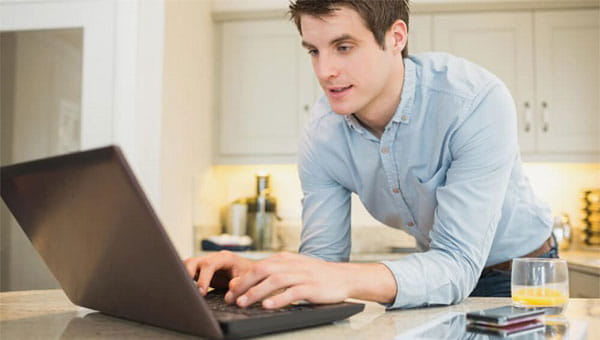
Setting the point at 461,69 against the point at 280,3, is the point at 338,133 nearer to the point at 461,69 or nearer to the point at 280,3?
the point at 461,69

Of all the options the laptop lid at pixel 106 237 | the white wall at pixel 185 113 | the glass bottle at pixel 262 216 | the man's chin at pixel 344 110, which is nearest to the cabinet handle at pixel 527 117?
the glass bottle at pixel 262 216

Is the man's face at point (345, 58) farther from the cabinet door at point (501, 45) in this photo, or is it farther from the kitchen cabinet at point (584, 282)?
the cabinet door at point (501, 45)

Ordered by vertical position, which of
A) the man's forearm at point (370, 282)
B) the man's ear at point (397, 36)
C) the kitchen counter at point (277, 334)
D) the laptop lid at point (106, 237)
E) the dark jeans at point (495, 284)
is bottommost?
the dark jeans at point (495, 284)

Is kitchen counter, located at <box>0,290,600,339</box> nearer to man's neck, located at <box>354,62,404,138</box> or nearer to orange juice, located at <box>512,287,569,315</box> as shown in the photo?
orange juice, located at <box>512,287,569,315</box>

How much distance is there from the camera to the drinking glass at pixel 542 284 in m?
0.87

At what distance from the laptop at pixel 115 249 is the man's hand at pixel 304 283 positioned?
0.06 feet

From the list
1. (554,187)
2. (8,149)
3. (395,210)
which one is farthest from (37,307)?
(554,187)

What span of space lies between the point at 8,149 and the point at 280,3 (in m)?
1.54

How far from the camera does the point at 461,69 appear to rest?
1.27 m

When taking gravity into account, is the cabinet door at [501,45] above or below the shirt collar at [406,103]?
above

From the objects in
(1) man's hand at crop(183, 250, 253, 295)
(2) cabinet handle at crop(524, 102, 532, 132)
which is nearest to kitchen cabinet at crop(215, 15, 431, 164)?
(2) cabinet handle at crop(524, 102, 532, 132)

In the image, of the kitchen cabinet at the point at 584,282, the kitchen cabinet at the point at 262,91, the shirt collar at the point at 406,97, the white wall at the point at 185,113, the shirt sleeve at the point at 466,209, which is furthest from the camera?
the kitchen cabinet at the point at 262,91

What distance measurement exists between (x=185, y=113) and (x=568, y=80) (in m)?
1.93

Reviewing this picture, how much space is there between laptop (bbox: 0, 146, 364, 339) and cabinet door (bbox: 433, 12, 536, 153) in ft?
8.69
